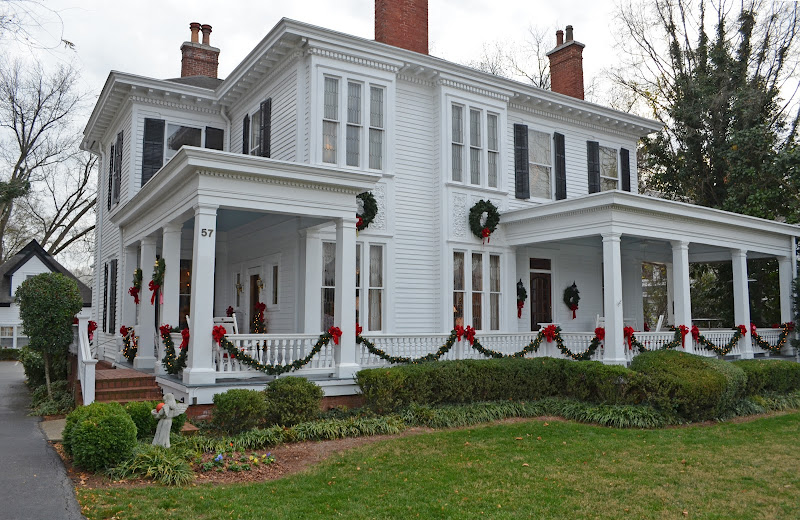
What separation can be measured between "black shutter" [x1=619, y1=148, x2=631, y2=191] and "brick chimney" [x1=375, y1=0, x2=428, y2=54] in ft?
23.5

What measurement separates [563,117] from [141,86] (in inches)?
434

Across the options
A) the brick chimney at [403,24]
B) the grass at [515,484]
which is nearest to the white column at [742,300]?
the grass at [515,484]

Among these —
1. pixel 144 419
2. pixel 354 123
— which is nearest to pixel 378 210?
pixel 354 123

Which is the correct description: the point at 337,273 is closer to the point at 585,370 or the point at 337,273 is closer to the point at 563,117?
the point at 585,370

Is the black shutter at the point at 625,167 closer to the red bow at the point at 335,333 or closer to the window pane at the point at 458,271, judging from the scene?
the window pane at the point at 458,271

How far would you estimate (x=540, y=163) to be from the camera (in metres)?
17.0

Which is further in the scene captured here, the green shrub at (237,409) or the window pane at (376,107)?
the window pane at (376,107)

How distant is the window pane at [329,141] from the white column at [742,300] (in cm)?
1135

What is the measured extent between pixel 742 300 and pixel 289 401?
1307cm

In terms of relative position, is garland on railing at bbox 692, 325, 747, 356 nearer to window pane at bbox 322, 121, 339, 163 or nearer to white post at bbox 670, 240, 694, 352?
white post at bbox 670, 240, 694, 352

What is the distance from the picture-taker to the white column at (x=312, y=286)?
1245 cm

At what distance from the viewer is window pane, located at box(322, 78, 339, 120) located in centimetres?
1337

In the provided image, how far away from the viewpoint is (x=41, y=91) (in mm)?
34406

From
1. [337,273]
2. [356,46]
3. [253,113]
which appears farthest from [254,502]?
[253,113]
